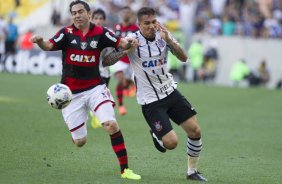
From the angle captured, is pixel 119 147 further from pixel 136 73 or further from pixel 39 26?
pixel 39 26

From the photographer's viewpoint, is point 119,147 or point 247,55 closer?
point 119,147

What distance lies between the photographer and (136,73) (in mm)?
10406

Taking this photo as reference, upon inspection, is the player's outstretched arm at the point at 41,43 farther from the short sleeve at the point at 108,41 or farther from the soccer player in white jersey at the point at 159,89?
the soccer player in white jersey at the point at 159,89

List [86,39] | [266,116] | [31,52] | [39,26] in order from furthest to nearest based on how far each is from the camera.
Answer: [39,26] < [31,52] < [266,116] < [86,39]

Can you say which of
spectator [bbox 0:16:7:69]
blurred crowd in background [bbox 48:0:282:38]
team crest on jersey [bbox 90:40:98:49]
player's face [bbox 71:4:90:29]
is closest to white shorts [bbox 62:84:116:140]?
team crest on jersey [bbox 90:40:98:49]

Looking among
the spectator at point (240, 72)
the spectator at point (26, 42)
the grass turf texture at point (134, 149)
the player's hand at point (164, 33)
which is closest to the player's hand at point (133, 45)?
the player's hand at point (164, 33)

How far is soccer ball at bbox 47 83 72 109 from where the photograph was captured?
9750mm

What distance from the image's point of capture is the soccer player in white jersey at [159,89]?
1012cm

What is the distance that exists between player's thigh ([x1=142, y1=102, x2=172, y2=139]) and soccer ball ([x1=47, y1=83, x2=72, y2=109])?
1.17m

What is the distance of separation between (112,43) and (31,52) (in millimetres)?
23601

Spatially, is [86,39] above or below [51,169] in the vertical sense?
above

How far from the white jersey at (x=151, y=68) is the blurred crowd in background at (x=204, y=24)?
2368 cm

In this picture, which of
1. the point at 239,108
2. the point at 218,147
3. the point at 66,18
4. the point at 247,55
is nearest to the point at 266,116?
the point at 239,108

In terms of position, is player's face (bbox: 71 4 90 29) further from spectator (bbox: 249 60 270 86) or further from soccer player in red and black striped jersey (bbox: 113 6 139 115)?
spectator (bbox: 249 60 270 86)
